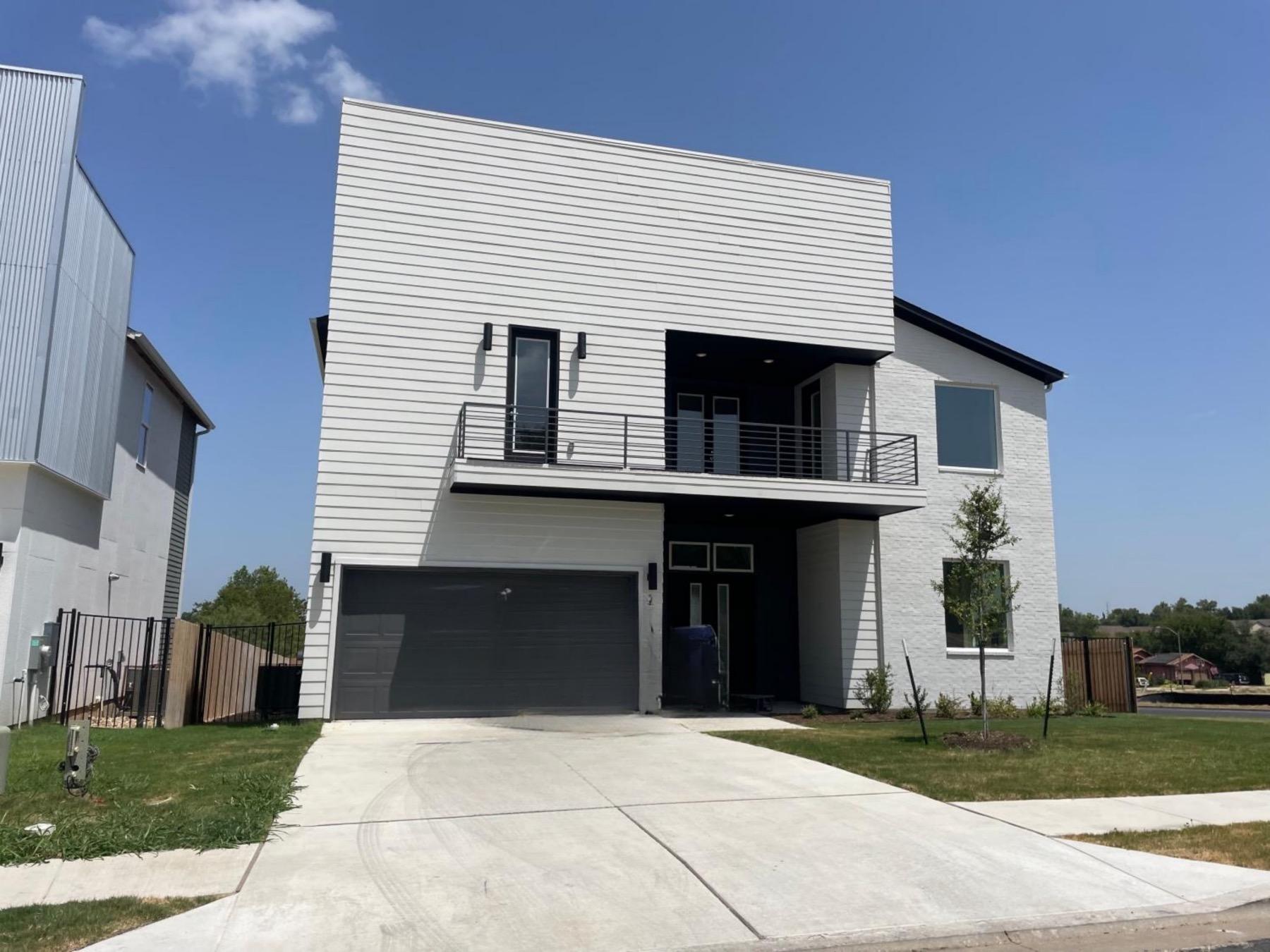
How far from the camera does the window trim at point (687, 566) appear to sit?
58.2 feet

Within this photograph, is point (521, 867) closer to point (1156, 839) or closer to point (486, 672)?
point (1156, 839)

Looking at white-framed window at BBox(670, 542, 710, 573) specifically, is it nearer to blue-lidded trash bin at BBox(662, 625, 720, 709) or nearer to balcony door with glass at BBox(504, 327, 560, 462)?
blue-lidded trash bin at BBox(662, 625, 720, 709)

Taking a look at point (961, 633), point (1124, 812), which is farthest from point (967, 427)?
point (1124, 812)

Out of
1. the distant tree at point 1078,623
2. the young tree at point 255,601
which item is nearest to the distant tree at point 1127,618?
the distant tree at point 1078,623

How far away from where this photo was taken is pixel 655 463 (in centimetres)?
1605

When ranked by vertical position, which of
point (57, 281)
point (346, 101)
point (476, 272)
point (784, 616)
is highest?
point (346, 101)

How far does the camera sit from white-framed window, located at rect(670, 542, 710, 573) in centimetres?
1783

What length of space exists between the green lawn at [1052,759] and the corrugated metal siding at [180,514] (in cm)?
1728

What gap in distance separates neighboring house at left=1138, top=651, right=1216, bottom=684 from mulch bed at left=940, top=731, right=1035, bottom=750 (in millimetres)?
76106

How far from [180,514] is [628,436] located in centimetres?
1486

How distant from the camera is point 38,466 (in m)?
13.6

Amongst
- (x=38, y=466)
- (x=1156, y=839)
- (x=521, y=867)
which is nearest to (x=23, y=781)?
(x=521, y=867)

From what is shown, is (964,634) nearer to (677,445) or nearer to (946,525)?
(946,525)

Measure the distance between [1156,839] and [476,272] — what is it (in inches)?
492
